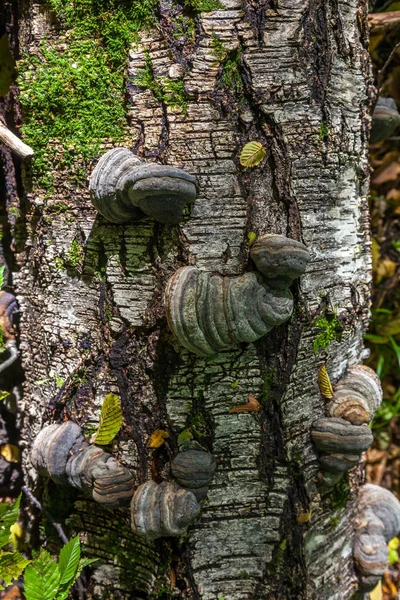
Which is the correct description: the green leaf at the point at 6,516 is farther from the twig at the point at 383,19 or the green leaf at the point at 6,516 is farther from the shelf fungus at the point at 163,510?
the twig at the point at 383,19

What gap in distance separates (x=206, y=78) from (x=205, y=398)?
3.23ft

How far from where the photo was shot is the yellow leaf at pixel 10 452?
7.38 feet

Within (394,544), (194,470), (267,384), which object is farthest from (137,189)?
(394,544)

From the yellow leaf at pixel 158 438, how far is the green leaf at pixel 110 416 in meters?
0.12

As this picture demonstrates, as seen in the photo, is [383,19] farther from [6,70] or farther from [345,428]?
[345,428]

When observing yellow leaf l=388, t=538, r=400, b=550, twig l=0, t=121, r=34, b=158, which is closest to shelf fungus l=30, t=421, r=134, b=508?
twig l=0, t=121, r=34, b=158

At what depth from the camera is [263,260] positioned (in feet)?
4.63

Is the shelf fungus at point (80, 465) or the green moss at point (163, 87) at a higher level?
the green moss at point (163, 87)

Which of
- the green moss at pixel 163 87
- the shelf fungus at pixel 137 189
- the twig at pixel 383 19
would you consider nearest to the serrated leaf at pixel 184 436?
the shelf fungus at pixel 137 189

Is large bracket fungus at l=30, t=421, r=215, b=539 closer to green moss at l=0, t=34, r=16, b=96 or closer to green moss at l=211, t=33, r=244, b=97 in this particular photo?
green moss at l=211, t=33, r=244, b=97

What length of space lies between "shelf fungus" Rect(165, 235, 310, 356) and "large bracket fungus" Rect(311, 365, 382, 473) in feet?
1.59

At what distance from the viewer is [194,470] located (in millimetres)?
1531

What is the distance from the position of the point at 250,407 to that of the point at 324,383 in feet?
0.96

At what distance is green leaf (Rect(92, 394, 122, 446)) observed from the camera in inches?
64.9
